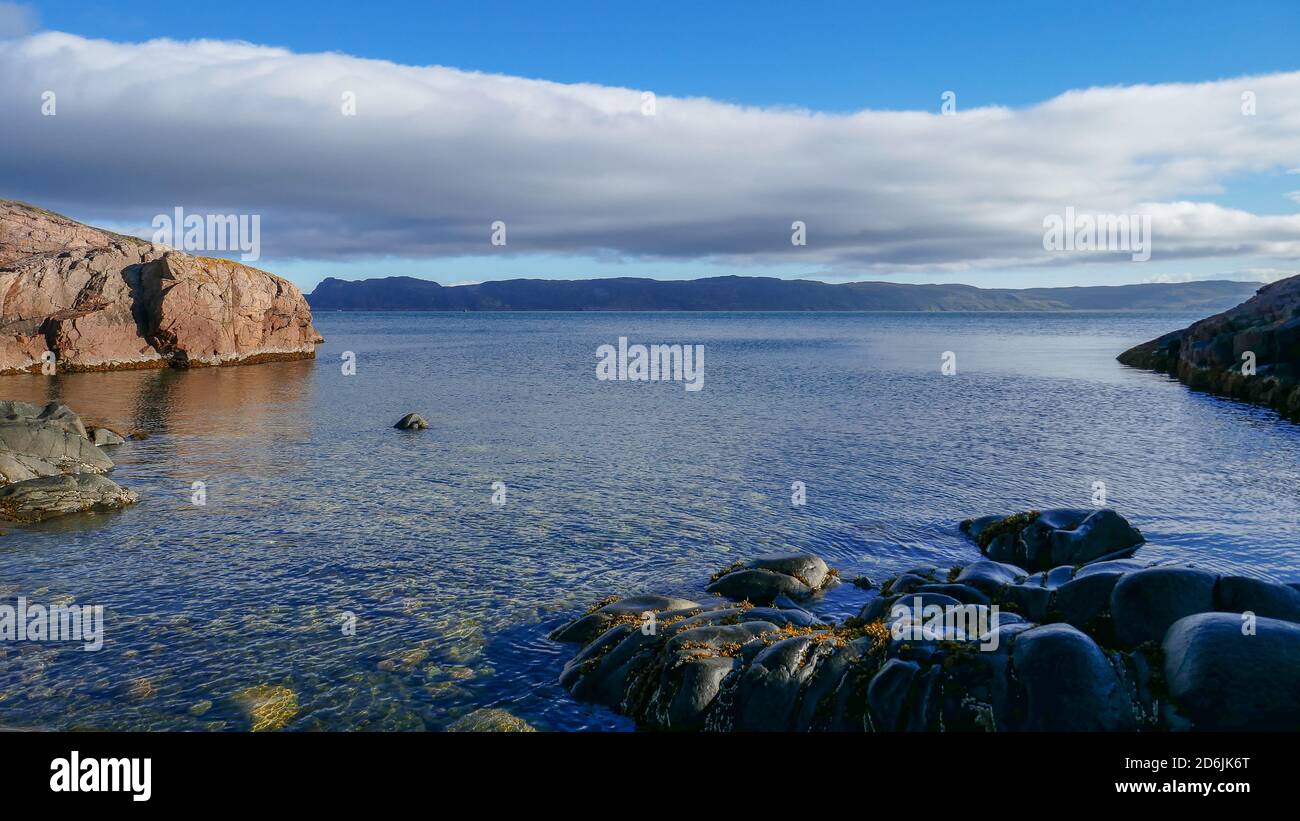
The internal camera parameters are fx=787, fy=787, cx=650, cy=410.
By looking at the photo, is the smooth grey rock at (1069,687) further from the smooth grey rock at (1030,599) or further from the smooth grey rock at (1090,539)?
the smooth grey rock at (1090,539)

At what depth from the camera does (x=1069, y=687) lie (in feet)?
38.0

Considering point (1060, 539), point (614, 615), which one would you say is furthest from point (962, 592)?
point (614, 615)

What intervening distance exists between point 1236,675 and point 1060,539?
11047 mm

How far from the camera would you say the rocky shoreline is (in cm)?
1141

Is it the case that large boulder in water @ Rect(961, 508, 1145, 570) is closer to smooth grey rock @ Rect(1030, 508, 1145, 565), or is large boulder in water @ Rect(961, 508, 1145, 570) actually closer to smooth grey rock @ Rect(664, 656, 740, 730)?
smooth grey rock @ Rect(1030, 508, 1145, 565)

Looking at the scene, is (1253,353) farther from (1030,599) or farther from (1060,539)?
(1030,599)

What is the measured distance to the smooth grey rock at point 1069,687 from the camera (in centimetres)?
1133

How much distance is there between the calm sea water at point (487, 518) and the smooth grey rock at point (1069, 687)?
23.7 feet

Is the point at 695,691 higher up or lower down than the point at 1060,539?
lower down

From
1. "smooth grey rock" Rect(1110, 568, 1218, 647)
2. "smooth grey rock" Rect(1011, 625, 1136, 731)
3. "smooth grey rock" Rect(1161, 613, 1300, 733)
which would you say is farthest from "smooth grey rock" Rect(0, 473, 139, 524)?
"smooth grey rock" Rect(1161, 613, 1300, 733)

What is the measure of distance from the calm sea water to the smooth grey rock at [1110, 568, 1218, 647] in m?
6.79
